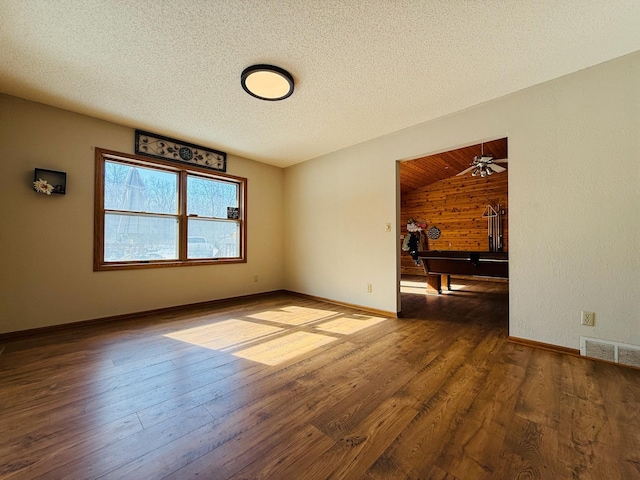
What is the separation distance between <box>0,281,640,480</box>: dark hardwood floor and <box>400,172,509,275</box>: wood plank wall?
212 inches

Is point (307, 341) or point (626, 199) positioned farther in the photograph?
point (307, 341)

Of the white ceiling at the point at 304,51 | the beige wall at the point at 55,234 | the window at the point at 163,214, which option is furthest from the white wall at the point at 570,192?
the beige wall at the point at 55,234

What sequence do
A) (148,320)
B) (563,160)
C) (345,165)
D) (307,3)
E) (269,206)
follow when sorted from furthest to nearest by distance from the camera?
(269,206) < (345,165) < (148,320) < (563,160) < (307,3)

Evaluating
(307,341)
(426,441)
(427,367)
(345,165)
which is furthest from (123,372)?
(345,165)

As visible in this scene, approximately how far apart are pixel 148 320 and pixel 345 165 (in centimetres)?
361

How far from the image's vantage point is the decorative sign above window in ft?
11.7

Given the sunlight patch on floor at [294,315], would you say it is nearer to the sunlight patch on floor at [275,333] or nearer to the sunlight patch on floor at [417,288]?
the sunlight patch on floor at [275,333]

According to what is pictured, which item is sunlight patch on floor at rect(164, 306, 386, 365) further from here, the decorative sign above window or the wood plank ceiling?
the wood plank ceiling

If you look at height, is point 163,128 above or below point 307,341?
above

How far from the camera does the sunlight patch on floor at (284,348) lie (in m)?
2.26

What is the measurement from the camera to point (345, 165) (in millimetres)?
4199

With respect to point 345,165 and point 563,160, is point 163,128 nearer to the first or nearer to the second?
point 345,165

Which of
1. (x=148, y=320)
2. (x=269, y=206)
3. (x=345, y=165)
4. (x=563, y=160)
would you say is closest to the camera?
(x=563, y=160)

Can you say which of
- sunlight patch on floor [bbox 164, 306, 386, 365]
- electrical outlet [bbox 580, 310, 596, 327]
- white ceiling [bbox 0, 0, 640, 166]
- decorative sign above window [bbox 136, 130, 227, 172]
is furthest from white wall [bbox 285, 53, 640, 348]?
decorative sign above window [bbox 136, 130, 227, 172]
